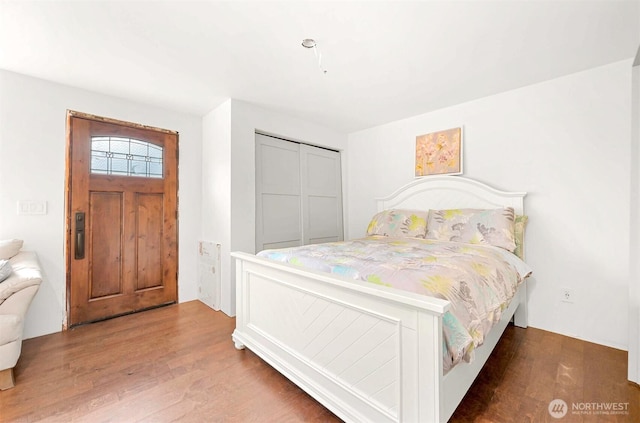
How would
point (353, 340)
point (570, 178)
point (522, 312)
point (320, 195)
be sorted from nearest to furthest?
point (353, 340) → point (570, 178) → point (522, 312) → point (320, 195)

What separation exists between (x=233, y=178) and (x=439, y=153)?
2334 millimetres

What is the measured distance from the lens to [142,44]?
1.91m

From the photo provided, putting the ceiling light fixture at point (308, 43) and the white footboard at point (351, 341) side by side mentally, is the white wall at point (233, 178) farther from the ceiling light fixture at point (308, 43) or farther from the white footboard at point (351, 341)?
the ceiling light fixture at point (308, 43)

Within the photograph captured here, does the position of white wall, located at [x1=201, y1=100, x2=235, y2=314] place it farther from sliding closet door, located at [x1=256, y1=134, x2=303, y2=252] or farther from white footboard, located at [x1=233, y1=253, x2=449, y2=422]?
white footboard, located at [x1=233, y1=253, x2=449, y2=422]

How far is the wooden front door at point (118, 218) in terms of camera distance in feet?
8.50

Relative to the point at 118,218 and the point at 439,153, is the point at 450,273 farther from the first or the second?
the point at 118,218

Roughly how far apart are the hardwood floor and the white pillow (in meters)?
0.77

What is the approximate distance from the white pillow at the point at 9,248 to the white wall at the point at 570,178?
4.16 meters

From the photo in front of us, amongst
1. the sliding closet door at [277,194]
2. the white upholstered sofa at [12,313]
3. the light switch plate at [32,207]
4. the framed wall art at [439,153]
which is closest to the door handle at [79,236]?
the light switch plate at [32,207]

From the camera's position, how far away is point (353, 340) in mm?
1357

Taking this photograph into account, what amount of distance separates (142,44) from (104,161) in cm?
143

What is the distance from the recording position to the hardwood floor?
1.45 m

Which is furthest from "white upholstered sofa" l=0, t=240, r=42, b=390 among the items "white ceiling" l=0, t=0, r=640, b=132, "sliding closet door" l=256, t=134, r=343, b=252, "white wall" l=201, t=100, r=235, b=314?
"sliding closet door" l=256, t=134, r=343, b=252

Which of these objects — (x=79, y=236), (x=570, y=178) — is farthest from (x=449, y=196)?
(x=79, y=236)
